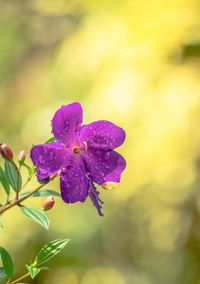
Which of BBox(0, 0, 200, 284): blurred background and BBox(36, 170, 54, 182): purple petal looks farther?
BBox(0, 0, 200, 284): blurred background

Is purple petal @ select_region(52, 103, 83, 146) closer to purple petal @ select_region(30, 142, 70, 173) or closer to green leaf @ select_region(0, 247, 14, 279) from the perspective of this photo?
purple petal @ select_region(30, 142, 70, 173)

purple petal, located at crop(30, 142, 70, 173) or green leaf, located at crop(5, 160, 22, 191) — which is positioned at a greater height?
purple petal, located at crop(30, 142, 70, 173)

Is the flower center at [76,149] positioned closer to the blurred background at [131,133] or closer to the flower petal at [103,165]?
the flower petal at [103,165]

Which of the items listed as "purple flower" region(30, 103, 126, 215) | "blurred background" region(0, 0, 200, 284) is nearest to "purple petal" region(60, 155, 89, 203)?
"purple flower" region(30, 103, 126, 215)

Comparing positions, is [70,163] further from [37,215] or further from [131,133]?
[131,133]

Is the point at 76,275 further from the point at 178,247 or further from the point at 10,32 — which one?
the point at 10,32

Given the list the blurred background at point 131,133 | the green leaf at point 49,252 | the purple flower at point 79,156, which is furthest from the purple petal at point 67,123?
the blurred background at point 131,133

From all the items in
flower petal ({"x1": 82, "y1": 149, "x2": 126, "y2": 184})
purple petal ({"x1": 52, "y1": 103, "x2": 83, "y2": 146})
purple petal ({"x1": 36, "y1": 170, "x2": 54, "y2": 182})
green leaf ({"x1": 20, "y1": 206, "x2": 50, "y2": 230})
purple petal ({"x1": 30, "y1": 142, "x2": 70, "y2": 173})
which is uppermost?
purple petal ({"x1": 52, "y1": 103, "x2": 83, "y2": 146})
